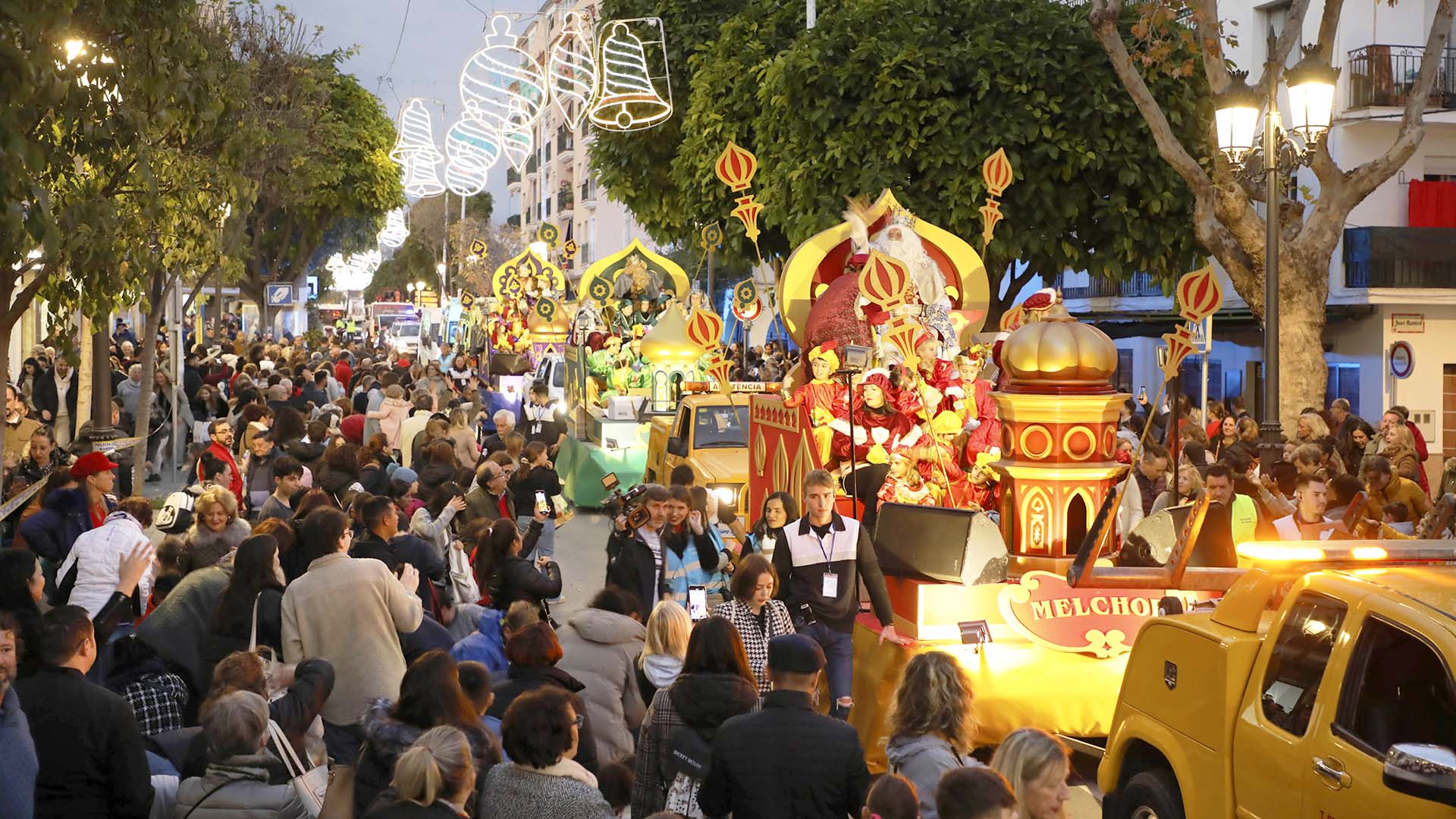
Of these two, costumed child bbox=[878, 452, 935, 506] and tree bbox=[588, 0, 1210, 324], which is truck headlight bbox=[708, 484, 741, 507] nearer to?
costumed child bbox=[878, 452, 935, 506]

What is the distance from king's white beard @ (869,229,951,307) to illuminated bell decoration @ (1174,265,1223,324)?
3808 mm

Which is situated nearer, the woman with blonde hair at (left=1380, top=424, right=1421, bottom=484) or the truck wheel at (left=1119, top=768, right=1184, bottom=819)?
the truck wheel at (left=1119, top=768, right=1184, bottom=819)

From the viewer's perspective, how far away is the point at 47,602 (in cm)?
872

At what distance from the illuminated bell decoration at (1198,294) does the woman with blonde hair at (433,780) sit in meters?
6.38

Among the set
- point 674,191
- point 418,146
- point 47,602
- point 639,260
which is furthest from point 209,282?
point 47,602

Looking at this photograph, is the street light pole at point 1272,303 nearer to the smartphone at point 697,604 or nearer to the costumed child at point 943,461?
the costumed child at point 943,461

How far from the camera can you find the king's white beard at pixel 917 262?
13.5 m

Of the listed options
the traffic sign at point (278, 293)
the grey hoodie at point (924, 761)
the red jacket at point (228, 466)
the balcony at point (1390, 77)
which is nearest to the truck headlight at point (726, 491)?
the red jacket at point (228, 466)

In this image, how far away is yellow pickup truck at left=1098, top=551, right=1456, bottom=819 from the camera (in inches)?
190

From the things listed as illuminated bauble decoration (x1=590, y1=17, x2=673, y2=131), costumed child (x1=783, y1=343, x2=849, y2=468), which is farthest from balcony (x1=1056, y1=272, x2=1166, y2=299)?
costumed child (x1=783, y1=343, x2=849, y2=468)

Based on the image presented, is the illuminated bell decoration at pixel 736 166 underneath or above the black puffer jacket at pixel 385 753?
above

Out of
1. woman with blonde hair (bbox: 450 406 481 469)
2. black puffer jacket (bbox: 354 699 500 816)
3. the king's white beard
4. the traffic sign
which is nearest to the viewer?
black puffer jacket (bbox: 354 699 500 816)

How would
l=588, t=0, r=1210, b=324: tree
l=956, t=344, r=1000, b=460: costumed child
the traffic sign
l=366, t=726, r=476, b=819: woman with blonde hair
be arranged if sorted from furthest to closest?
1. the traffic sign
2. l=588, t=0, r=1210, b=324: tree
3. l=956, t=344, r=1000, b=460: costumed child
4. l=366, t=726, r=476, b=819: woman with blonde hair

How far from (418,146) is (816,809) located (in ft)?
63.0
